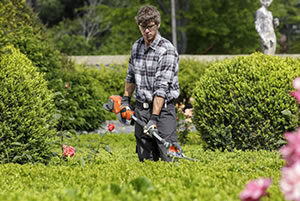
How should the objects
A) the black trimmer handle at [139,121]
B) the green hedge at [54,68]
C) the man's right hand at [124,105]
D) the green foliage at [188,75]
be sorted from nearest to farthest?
the black trimmer handle at [139,121], the man's right hand at [124,105], the green hedge at [54,68], the green foliage at [188,75]

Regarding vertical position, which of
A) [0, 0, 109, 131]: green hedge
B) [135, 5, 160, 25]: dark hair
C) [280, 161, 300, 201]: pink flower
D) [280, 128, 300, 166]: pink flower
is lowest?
[0, 0, 109, 131]: green hedge

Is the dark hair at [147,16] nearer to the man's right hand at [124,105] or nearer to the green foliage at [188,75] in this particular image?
the man's right hand at [124,105]

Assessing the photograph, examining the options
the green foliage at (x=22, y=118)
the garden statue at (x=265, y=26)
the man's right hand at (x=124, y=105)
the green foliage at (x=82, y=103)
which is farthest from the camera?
the garden statue at (x=265, y=26)

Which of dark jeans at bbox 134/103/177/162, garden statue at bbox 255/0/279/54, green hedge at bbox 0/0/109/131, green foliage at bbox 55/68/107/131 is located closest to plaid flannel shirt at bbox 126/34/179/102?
dark jeans at bbox 134/103/177/162

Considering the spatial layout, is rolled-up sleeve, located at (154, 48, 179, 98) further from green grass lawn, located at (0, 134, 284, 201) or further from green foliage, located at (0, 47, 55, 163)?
green foliage, located at (0, 47, 55, 163)

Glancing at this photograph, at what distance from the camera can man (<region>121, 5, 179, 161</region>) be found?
425 cm

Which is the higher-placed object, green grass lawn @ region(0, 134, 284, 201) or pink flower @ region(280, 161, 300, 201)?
pink flower @ region(280, 161, 300, 201)

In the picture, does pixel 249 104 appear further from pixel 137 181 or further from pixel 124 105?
pixel 137 181

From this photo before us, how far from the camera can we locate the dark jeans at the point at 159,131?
4.41 meters

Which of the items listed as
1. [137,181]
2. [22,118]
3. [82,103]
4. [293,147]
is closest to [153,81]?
[137,181]

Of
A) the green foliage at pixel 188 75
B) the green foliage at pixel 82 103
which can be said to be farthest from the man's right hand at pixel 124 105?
the green foliage at pixel 188 75

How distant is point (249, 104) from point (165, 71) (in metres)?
2.00

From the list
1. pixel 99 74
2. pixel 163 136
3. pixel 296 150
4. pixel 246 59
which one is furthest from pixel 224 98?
pixel 99 74

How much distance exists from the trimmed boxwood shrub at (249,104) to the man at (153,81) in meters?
1.66
